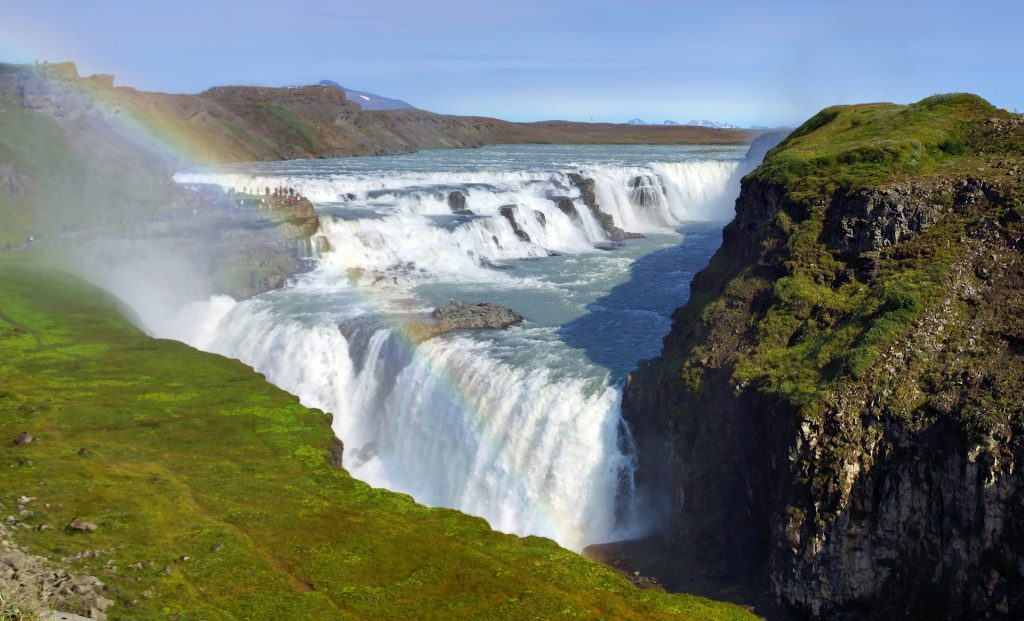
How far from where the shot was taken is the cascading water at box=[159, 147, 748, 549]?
32.0m

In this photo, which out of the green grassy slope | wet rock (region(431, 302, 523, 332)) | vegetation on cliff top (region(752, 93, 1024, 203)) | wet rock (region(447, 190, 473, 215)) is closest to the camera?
the green grassy slope

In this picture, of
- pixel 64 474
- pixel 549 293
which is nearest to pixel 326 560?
pixel 64 474

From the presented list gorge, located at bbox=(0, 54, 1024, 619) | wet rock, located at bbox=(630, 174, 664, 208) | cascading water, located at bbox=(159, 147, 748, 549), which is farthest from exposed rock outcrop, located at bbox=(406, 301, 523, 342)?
wet rock, located at bbox=(630, 174, 664, 208)

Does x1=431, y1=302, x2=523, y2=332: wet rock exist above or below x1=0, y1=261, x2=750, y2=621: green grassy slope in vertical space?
above

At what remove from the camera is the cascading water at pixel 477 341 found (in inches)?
1260

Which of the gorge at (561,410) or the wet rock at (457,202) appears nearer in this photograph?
the gorge at (561,410)

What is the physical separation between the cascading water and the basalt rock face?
2805 millimetres

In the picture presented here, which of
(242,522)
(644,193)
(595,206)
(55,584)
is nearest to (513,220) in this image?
(595,206)

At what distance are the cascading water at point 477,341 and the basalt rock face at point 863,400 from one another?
2.81 metres

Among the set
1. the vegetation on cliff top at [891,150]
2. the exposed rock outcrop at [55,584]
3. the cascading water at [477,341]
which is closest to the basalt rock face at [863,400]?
the vegetation on cliff top at [891,150]

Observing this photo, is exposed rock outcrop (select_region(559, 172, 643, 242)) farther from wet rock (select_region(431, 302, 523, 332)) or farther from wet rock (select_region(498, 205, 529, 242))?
wet rock (select_region(431, 302, 523, 332))

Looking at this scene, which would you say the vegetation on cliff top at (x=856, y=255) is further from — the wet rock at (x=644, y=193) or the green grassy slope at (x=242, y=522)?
the wet rock at (x=644, y=193)

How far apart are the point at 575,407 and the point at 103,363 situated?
840 inches

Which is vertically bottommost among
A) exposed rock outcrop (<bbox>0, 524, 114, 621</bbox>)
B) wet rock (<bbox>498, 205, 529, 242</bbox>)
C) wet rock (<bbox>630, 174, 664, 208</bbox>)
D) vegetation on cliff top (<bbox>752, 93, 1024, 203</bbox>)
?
exposed rock outcrop (<bbox>0, 524, 114, 621</bbox>)
